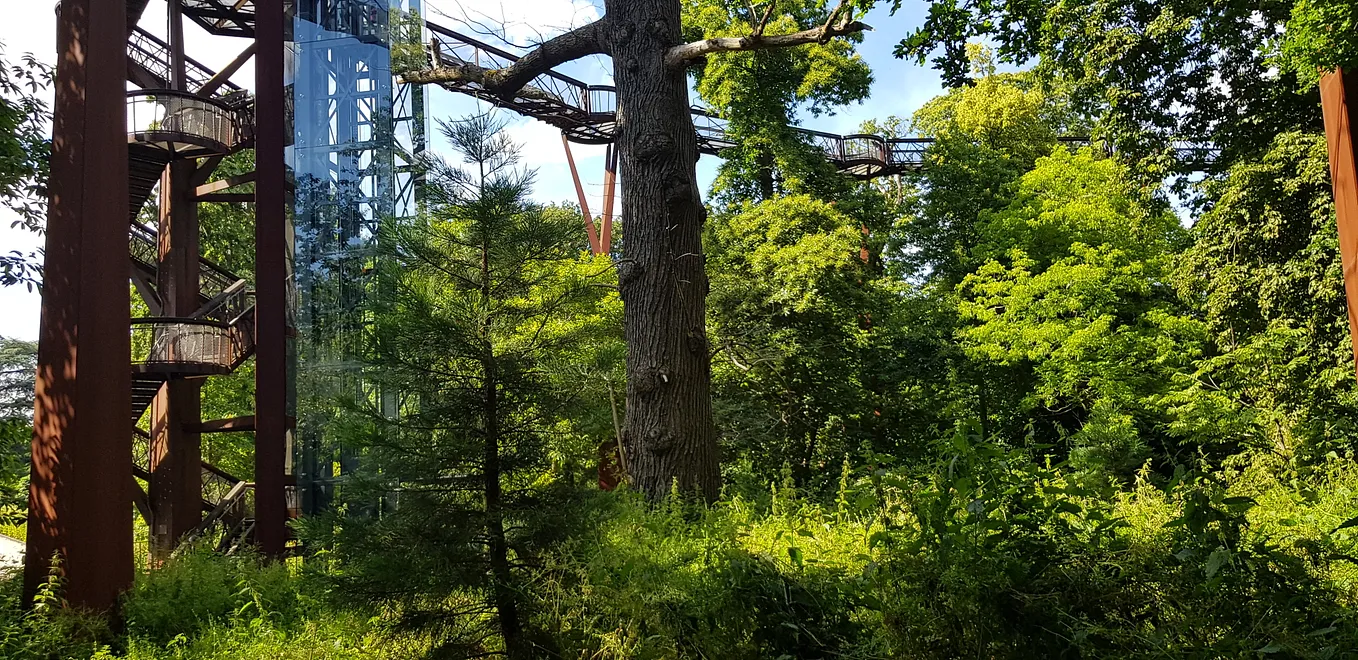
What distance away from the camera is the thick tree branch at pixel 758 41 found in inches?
249

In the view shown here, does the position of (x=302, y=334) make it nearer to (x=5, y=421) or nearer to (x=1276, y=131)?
(x=5, y=421)

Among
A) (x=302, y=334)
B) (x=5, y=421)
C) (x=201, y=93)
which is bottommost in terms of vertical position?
(x=5, y=421)

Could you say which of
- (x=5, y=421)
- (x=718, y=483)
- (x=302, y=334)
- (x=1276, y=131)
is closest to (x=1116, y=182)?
(x=1276, y=131)

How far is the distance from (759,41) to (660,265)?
68.6 inches

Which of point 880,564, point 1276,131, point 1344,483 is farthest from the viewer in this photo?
point 1276,131

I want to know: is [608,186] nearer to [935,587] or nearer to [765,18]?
[765,18]

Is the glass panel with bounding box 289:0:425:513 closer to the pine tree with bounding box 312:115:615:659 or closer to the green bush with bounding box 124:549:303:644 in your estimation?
the green bush with bounding box 124:549:303:644

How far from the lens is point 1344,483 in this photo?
27.4 ft

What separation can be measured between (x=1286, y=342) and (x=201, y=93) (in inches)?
573

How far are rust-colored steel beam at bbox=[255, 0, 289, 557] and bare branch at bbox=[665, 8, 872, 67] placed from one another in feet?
17.1

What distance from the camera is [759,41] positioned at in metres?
6.78

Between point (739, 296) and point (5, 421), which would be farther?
point (739, 296)

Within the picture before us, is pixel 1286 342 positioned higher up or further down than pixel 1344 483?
higher up

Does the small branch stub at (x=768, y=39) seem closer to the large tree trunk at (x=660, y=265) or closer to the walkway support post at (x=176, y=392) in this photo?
the large tree trunk at (x=660, y=265)
